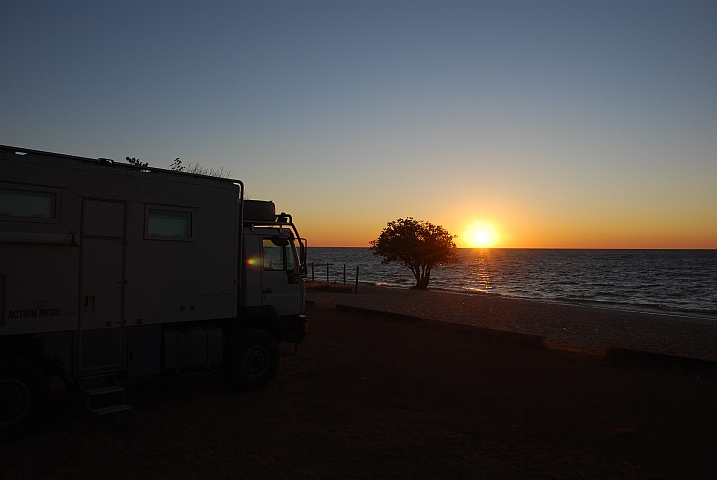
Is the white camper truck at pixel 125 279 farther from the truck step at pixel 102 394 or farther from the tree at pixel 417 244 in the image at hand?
the tree at pixel 417 244

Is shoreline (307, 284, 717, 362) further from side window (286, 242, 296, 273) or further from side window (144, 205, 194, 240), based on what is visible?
side window (144, 205, 194, 240)

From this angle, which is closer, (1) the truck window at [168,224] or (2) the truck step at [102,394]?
(2) the truck step at [102,394]

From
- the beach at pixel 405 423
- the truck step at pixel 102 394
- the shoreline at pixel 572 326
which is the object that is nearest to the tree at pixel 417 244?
the shoreline at pixel 572 326

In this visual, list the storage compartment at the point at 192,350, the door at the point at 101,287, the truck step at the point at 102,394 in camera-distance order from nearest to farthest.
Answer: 1. the truck step at the point at 102,394
2. the door at the point at 101,287
3. the storage compartment at the point at 192,350

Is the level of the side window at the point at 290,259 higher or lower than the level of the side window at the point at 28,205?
lower

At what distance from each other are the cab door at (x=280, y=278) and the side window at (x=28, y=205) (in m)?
3.56

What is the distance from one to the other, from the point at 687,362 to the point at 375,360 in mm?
6691

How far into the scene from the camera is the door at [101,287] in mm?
7074

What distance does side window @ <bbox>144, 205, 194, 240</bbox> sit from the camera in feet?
25.5

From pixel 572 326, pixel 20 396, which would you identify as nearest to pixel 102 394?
pixel 20 396

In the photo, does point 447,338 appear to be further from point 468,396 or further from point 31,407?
point 31,407

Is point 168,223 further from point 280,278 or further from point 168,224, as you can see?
point 280,278

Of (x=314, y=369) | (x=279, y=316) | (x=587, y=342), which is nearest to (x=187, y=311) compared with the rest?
(x=279, y=316)

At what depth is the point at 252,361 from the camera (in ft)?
30.2
